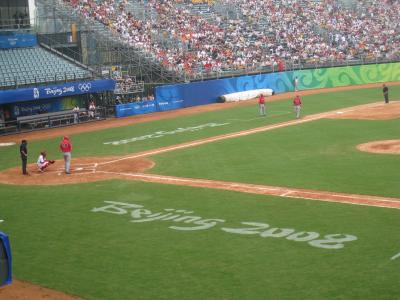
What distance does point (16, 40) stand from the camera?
140 ft

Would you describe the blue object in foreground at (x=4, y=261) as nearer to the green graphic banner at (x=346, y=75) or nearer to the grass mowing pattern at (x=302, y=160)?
the grass mowing pattern at (x=302, y=160)

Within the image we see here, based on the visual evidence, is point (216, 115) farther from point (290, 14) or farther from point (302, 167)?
point (290, 14)

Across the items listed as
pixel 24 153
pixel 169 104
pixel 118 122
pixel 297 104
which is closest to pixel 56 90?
pixel 118 122

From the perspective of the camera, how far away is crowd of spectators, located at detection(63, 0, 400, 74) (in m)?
50.2

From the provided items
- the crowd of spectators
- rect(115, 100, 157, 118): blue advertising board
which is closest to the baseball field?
rect(115, 100, 157, 118): blue advertising board

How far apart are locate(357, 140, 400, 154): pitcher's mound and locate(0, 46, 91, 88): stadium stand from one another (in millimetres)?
22734

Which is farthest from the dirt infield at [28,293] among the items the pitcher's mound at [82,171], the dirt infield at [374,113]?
the dirt infield at [374,113]

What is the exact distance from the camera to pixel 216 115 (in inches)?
1633

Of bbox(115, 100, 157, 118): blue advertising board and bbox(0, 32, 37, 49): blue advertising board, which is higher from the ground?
bbox(0, 32, 37, 49): blue advertising board

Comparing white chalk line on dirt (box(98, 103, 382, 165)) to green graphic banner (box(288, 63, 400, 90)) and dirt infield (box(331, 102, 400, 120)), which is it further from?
green graphic banner (box(288, 63, 400, 90))

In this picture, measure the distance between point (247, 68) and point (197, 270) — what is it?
4277 centimetres

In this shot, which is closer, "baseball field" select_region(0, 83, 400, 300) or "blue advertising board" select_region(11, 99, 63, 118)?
"baseball field" select_region(0, 83, 400, 300)

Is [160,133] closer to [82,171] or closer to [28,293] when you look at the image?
[82,171]

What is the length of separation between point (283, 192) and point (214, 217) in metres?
3.38
